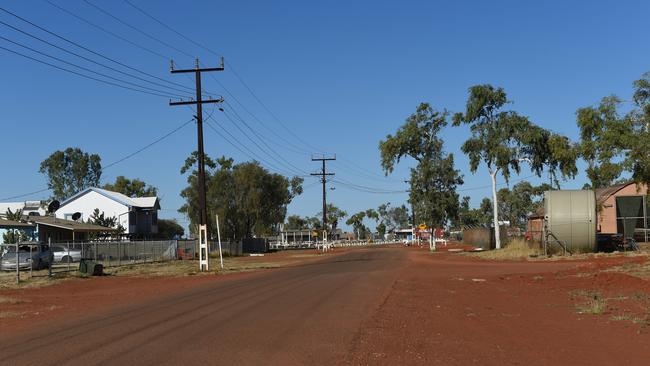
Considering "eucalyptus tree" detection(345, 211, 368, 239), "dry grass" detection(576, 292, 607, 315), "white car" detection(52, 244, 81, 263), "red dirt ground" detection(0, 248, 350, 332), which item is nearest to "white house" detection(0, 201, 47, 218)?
"white car" detection(52, 244, 81, 263)

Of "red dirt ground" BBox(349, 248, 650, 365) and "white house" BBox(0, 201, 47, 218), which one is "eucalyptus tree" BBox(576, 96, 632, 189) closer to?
"red dirt ground" BBox(349, 248, 650, 365)

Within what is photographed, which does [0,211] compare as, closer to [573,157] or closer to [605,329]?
[573,157]

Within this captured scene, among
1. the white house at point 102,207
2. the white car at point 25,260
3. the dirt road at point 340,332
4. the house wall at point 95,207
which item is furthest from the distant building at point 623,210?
the house wall at point 95,207

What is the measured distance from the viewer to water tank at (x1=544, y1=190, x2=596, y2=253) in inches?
1513

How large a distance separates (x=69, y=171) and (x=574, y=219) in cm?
9317

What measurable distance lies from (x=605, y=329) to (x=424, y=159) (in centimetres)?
4655

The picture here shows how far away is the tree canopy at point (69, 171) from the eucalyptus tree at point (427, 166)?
68104 mm

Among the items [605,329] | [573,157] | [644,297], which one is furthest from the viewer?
[573,157]

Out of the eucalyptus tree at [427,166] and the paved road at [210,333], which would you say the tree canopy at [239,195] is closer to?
the eucalyptus tree at [427,166]

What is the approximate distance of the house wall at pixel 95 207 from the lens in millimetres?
78250

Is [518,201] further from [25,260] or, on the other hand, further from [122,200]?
[25,260]

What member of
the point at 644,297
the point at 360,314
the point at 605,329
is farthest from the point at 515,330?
the point at 644,297

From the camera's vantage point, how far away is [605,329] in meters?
11.4

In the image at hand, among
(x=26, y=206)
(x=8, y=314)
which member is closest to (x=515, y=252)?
(x=8, y=314)
